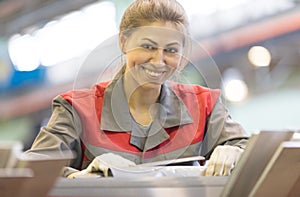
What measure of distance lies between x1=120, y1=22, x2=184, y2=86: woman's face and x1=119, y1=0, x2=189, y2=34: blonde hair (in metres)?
0.02

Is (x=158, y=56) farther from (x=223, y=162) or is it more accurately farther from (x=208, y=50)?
(x=208, y=50)

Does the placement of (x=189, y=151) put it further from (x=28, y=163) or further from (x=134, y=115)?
(x=28, y=163)

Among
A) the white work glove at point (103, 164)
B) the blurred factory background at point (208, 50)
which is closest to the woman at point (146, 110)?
the white work glove at point (103, 164)

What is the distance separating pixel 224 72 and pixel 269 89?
0.45 meters

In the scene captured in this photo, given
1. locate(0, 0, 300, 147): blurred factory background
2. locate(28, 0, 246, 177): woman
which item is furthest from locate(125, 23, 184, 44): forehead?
locate(0, 0, 300, 147): blurred factory background

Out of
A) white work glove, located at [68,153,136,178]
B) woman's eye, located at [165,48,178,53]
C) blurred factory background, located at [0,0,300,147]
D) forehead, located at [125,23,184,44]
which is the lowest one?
blurred factory background, located at [0,0,300,147]

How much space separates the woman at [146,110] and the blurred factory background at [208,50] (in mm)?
2348

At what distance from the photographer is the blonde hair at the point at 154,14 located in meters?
1.37

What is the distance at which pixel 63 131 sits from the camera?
133 centimetres

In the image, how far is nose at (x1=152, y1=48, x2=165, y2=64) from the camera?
1.36m

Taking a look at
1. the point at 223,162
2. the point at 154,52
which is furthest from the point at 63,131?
the point at 223,162

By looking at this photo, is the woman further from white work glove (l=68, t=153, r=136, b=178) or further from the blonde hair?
white work glove (l=68, t=153, r=136, b=178)

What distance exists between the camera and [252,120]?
4.91m

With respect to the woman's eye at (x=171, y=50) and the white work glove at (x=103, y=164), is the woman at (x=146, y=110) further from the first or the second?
the white work glove at (x=103, y=164)
